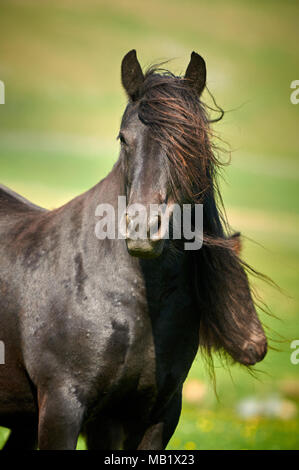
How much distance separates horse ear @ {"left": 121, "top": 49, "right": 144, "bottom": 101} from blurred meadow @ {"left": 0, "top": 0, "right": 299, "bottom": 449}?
1158 centimetres

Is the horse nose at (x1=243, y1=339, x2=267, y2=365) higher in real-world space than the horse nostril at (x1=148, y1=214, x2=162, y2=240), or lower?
lower

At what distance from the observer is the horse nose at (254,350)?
139 inches

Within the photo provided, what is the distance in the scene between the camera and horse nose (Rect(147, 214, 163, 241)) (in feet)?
8.61

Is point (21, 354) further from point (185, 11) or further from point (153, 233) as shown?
point (185, 11)

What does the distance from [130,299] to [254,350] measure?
968mm

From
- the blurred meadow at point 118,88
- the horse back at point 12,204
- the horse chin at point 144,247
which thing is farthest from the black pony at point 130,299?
the blurred meadow at point 118,88

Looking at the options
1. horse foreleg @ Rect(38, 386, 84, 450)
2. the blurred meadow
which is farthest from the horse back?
the blurred meadow

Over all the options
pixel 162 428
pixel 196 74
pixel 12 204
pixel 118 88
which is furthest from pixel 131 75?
pixel 118 88

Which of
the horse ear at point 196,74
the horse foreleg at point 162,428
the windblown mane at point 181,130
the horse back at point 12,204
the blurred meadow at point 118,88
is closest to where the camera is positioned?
the windblown mane at point 181,130

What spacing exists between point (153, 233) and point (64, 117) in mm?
16793

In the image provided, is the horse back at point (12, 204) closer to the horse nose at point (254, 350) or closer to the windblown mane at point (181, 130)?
the windblown mane at point (181, 130)

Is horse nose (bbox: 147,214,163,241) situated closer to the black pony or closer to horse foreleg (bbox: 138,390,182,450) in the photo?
the black pony

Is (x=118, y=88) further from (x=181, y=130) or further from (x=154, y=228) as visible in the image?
(x=154, y=228)

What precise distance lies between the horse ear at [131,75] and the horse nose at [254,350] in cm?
171
